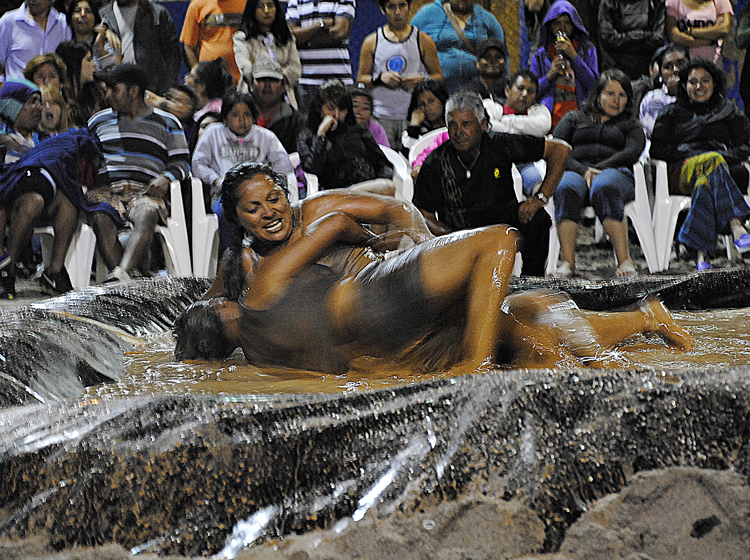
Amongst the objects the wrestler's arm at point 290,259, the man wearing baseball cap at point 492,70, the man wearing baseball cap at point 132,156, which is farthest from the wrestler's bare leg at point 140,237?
the wrestler's arm at point 290,259

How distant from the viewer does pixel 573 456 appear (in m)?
1.30

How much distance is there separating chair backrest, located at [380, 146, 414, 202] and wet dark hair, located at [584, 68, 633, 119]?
1289 millimetres

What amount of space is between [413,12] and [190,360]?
4.21m

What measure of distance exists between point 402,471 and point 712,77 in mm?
4469

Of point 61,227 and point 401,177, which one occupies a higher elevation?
point 401,177

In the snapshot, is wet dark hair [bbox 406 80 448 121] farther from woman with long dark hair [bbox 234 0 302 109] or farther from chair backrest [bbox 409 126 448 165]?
woman with long dark hair [bbox 234 0 302 109]

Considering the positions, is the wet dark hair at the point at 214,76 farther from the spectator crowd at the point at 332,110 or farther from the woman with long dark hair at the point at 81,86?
the woman with long dark hair at the point at 81,86

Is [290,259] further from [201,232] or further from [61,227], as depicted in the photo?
[61,227]

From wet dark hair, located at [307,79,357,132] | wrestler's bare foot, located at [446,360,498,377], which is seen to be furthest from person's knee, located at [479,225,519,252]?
wet dark hair, located at [307,79,357,132]

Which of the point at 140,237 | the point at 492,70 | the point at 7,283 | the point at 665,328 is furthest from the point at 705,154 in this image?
the point at 7,283

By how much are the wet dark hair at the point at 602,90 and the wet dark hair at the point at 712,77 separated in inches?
15.5

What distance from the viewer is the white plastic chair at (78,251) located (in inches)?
181

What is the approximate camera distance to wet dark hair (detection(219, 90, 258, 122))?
15.3ft

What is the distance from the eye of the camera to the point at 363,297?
7.20ft
